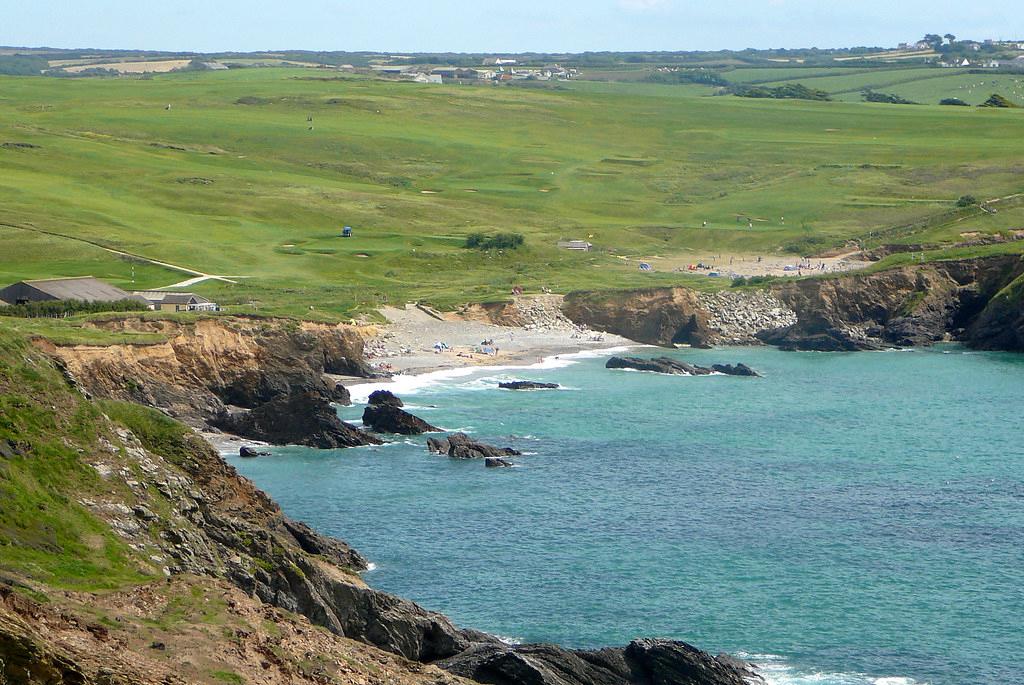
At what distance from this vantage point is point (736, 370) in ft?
311

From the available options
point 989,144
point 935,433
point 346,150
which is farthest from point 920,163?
point 935,433

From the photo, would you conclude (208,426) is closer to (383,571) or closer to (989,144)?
(383,571)

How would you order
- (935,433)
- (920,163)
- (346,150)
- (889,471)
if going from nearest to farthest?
(889,471) → (935,433) → (920,163) → (346,150)

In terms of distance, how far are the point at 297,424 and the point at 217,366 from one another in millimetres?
10128

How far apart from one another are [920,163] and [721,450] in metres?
110

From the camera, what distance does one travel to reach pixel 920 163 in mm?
170750

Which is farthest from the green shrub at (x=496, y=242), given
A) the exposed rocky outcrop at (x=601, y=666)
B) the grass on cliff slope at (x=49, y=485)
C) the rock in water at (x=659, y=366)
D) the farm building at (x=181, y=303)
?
the grass on cliff slope at (x=49, y=485)

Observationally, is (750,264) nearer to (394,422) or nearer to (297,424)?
(394,422)

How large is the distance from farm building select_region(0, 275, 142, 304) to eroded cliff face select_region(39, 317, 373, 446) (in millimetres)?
8807

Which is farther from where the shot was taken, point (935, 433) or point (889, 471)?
point (935, 433)

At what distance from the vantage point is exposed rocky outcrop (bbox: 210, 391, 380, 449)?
68.9 metres

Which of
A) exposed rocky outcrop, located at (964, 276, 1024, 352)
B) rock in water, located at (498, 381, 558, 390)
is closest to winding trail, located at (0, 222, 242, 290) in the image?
rock in water, located at (498, 381, 558, 390)

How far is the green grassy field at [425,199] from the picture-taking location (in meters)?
115

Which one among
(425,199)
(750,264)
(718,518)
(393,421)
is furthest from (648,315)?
(718,518)
